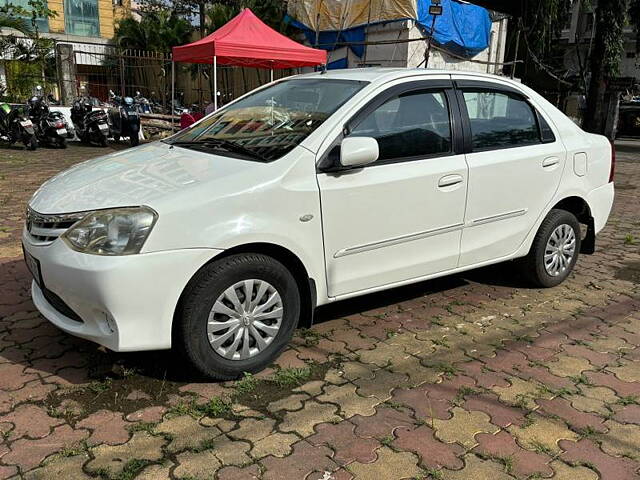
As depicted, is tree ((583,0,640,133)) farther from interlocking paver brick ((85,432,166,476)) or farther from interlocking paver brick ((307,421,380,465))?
interlocking paver brick ((85,432,166,476))

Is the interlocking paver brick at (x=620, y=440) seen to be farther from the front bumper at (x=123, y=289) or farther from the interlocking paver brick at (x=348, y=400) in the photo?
the front bumper at (x=123, y=289)

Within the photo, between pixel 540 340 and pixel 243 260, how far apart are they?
2107 mm

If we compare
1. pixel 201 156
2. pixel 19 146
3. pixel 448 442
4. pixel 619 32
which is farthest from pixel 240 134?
pixel 619 32

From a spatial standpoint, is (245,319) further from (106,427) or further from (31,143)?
(31,143)

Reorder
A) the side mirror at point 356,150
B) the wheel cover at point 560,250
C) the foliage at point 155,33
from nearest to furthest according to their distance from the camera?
the side mirror at point 356,150 < the wheel cover at point 560,250 < the foliage at point 155,33

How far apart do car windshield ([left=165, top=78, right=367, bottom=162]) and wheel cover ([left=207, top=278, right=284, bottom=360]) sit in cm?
74

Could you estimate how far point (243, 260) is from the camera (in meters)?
2.99

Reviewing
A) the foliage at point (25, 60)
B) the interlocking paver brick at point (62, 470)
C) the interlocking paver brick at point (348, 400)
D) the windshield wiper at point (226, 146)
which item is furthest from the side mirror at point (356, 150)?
the foliage at point (25, 60)

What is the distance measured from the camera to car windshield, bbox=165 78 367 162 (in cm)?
339

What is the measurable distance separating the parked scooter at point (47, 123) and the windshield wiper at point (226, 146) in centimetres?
1010

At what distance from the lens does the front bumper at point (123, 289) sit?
2.69 m

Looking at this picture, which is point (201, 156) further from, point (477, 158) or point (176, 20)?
point (176, 20)

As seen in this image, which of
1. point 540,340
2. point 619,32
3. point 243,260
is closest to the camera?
point 243,260

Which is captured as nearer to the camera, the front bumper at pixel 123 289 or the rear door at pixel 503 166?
the front bumper at pixel 123 289
